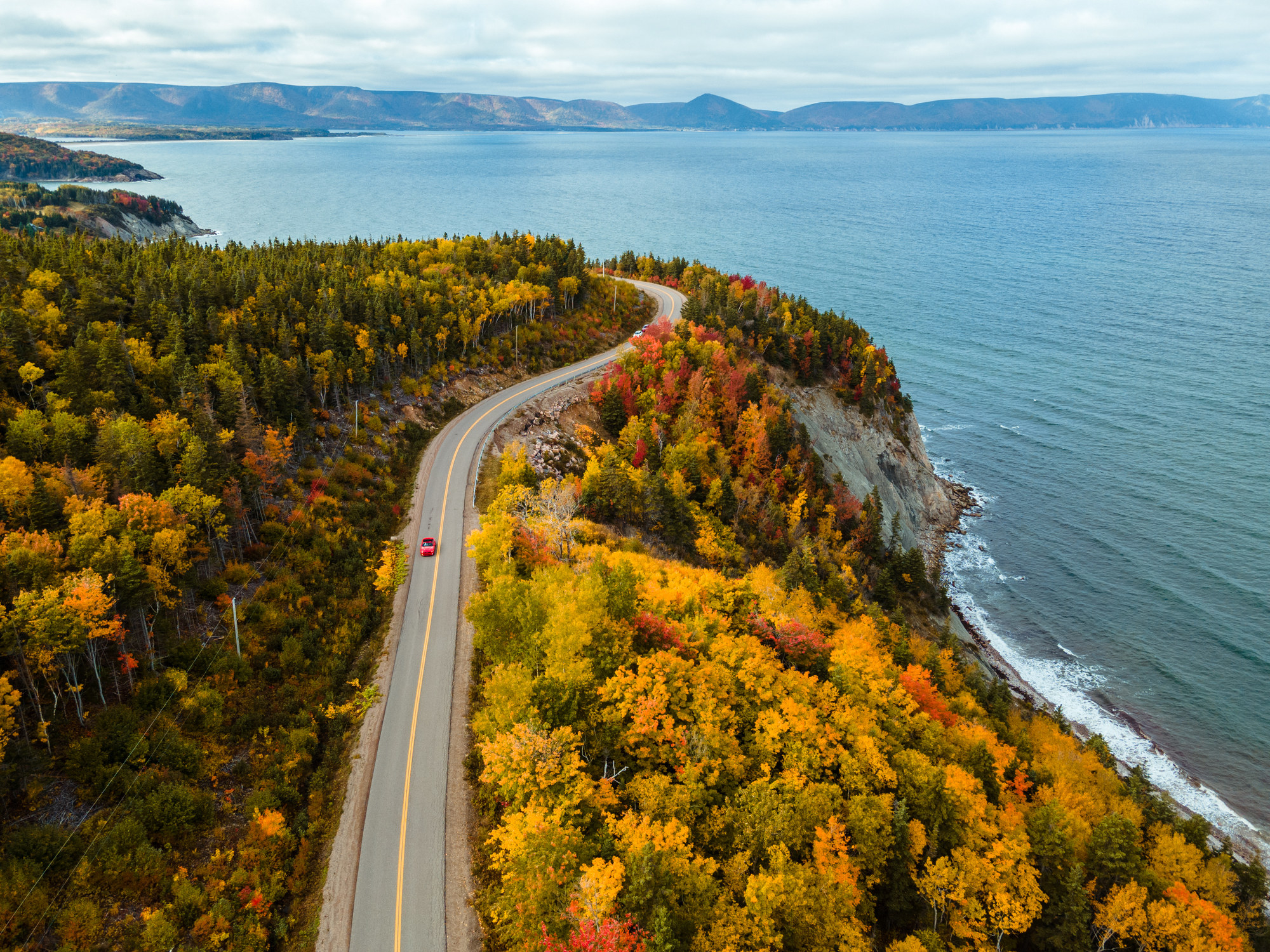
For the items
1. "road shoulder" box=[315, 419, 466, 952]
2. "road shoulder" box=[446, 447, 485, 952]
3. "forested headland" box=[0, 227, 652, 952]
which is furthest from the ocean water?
"forested headland" box=[0, 227, 652, 952]

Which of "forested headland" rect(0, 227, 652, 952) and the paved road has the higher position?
"forested headland" rect(0, 227, 652, 952)

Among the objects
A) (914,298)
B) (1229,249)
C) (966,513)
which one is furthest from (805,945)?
(1229,249)

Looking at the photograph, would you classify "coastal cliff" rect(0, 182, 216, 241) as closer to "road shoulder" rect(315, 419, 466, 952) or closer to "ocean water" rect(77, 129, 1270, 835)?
"road shoulder" rect(315, 419, 466, 952)

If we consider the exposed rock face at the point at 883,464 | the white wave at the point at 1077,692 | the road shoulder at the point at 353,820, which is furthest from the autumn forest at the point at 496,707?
the exposed rock face at the point at 883,464

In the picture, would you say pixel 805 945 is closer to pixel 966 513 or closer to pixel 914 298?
pixel 966 513

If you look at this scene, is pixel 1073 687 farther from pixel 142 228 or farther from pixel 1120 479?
pixel 142 228

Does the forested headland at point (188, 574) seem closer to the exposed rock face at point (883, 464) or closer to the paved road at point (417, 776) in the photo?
the paved road at point (417, 776)
